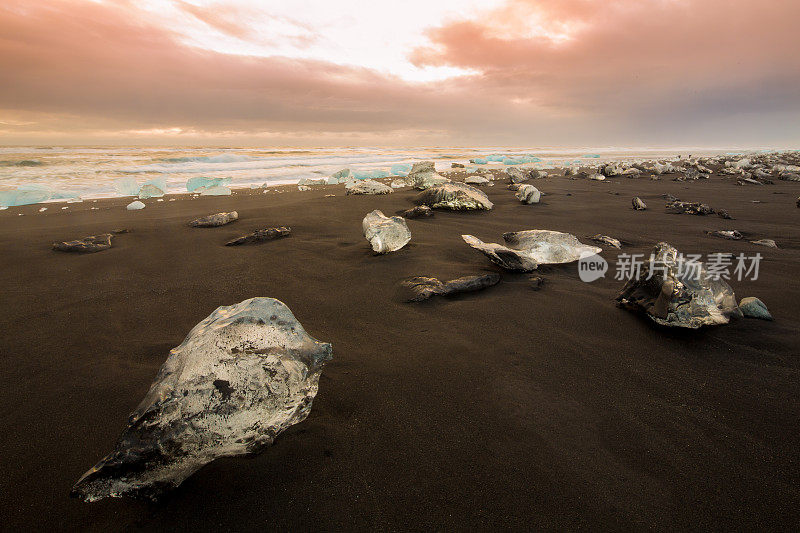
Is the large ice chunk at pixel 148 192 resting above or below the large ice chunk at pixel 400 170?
below

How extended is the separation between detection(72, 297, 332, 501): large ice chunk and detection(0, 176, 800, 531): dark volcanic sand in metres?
0.10

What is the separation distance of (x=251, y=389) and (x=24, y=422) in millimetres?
925

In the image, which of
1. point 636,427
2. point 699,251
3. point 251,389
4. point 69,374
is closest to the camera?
point 251,389

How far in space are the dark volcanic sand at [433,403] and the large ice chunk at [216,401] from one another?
3.8 inches

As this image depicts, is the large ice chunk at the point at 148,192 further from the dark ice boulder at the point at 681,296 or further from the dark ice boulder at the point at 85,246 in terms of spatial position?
the dark ice boulder at the point at 681,296

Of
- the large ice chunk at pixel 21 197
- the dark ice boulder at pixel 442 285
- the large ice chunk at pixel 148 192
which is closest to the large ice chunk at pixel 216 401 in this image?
the dark ice boulder at pixel 442 285

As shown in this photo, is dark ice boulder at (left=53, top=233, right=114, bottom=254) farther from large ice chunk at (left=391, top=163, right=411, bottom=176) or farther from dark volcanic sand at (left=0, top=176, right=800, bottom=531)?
large ice chunk at (left=391, top=163, right=411, bottom=176)

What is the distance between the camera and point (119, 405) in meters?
1.34

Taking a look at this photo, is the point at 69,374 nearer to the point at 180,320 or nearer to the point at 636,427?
the point at 180,320

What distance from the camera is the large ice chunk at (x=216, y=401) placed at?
3.09ft

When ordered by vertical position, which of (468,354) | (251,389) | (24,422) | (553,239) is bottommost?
(24,422)

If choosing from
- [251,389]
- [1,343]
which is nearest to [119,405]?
[251,389]

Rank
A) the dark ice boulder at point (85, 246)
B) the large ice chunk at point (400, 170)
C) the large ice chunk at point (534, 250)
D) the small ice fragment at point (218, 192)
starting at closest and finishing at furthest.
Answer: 1. the large ice chunk at point (534, 250)
2. the dark ice boulder at point (85, 246)
3. the small ice fragment at point (218, 192)
4. the large ice chunk at point (400, 170)

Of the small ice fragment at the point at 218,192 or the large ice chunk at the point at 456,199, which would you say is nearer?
the large ice chunk at the point at 456,199
